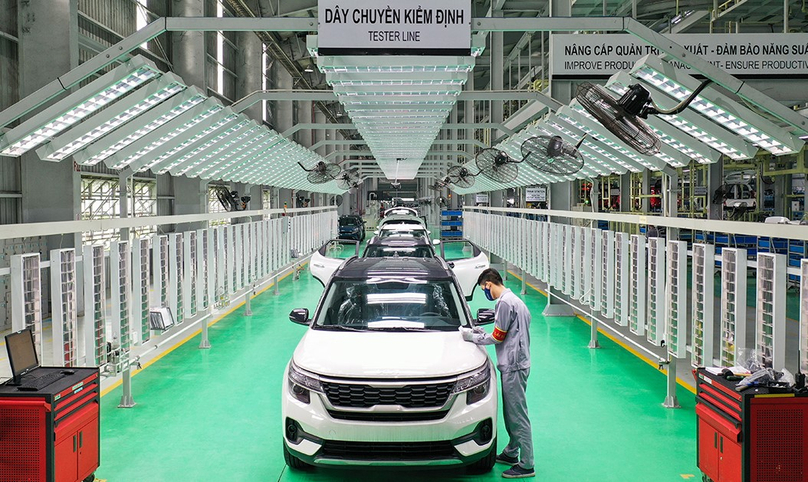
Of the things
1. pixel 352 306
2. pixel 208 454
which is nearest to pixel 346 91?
pixel 352 306

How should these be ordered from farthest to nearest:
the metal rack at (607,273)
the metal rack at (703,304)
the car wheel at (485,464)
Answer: the metal rack at (607,273) < the metal rack at (703,304) < the car wheel at (485,464)

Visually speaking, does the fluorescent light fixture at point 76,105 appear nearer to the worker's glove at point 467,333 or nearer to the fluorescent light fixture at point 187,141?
the fluorescent light fixture at point 187,141

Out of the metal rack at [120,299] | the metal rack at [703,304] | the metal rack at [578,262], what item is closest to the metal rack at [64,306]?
the metal rack at [120,299]

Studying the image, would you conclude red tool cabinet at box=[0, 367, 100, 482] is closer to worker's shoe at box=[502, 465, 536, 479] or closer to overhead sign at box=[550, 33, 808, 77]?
worker's shoe at box=[502, 465, 536, 479]

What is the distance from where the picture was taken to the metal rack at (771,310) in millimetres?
4453

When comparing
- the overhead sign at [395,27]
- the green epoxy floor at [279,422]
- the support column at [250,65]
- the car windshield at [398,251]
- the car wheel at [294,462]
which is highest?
the support column at [250,65]

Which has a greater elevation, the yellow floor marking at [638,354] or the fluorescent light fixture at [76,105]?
the fluorescent light fixture at [76,105]

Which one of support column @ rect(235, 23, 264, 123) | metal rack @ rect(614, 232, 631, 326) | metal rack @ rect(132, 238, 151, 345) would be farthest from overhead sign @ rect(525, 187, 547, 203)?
metal rack @ rect(132, 238, 151, 345)

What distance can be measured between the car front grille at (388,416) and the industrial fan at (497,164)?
24.2 feet

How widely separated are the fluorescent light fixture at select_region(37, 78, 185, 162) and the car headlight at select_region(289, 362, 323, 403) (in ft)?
10.7

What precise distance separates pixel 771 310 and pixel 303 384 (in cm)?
341

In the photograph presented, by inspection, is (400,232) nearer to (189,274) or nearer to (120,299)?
(189,274)

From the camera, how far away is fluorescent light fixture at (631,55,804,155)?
5516mm

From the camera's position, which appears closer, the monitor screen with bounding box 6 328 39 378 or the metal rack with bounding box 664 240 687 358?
the monitor screen with bounding box 6 328 39 378
